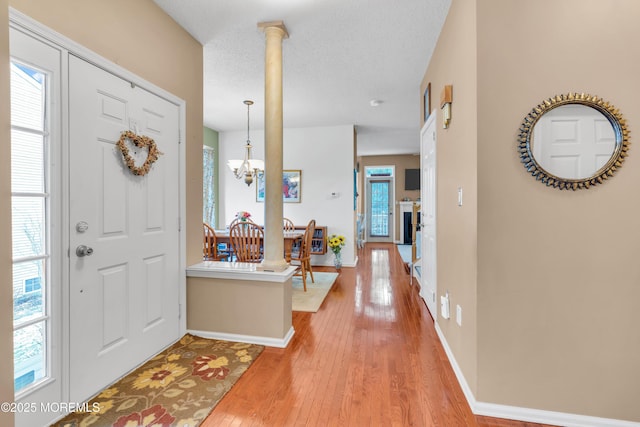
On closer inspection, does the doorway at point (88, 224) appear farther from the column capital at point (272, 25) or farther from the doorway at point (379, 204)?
→ the doorway at point (379, 204)

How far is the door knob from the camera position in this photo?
168 centimetres

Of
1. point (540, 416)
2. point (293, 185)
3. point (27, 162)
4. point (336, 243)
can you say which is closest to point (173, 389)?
point (27, 162)

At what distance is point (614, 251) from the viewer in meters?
1.51

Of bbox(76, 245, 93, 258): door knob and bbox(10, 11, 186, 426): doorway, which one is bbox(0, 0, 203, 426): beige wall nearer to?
bbox(10, 11, 186, 426): doorway

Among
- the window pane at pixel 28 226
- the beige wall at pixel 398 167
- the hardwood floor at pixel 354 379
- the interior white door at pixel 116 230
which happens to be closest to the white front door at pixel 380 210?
the beige wall at pixel 398 167

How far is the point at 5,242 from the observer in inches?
40.1

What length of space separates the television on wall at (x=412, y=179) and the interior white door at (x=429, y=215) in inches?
226

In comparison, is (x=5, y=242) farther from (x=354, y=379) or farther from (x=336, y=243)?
(x=336, y=243)

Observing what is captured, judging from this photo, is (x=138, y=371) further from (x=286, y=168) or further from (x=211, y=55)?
(x=286, y=168)

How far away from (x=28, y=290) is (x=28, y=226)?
32cm

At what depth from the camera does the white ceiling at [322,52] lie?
231 cm

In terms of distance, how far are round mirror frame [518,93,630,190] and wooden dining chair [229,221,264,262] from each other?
108 inches

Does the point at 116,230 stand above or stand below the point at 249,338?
above

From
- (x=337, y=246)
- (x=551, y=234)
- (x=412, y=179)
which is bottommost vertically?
(x=337, y=246)
